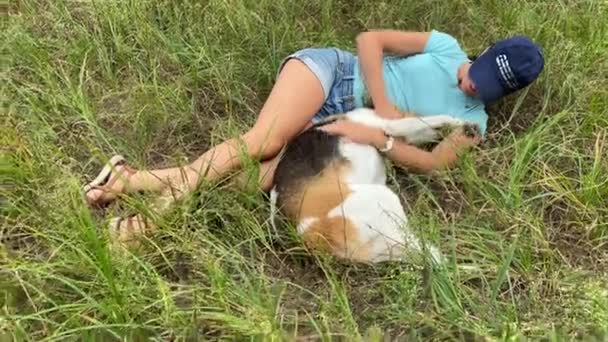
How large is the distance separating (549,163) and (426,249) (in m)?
0.85

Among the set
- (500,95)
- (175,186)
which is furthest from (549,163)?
(175,186)

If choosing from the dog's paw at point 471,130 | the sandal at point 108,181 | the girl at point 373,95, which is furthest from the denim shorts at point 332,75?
the sandal at point 108,181

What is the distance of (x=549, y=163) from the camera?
3.12 m

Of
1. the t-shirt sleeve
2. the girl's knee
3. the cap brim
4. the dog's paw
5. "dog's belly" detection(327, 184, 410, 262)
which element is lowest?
"dog's belly" detection(327, 184, 410, 262)

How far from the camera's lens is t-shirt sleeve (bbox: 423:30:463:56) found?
11.0ft

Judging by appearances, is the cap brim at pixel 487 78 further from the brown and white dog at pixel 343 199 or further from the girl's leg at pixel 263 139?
the girl's leg at pixel 263 139

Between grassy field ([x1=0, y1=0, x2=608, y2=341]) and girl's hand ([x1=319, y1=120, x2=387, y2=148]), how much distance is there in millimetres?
181

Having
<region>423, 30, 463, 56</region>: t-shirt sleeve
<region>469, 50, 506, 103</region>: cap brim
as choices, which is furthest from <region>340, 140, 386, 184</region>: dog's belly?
<region>423, 30, 463, 56</region>: t-shirt sleeve

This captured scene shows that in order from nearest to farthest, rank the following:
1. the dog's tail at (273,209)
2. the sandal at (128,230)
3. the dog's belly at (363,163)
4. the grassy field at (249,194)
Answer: the grassy field at (249,194), the sandal at (128,230), the dog's tail at (273,209), the dog's belly at (363,163)

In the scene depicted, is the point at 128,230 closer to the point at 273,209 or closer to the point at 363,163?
the point at 273,209

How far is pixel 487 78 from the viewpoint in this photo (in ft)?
10.4

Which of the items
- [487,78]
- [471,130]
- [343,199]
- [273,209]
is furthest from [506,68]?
[273,209]

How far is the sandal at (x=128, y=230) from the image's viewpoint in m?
2.56

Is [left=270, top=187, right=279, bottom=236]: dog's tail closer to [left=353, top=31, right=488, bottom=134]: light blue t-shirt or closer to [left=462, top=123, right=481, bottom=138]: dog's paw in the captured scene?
[left=353, top=31, right=488, bottom=134]: light blue t-shirt
